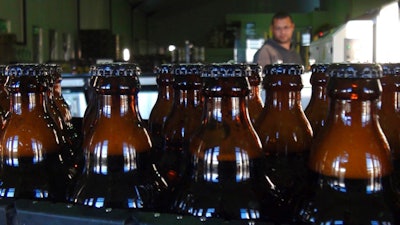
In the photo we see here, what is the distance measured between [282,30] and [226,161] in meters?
3.29

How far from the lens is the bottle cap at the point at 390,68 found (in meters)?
0.59

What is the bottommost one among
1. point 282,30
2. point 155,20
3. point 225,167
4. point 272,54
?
point 225,167

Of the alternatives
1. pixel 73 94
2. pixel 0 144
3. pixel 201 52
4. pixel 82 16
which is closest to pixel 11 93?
pixel 0 144

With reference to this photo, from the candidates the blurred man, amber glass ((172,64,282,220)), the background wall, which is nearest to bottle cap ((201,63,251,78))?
amber glass ((172,64,282,220))

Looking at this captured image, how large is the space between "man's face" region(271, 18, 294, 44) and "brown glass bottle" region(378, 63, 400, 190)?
3.08 metres

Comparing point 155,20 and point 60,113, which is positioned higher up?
point 155,20

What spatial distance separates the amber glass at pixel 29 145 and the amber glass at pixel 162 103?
161mm

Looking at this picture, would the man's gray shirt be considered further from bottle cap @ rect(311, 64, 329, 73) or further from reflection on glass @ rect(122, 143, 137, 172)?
reflection on glass @ rect(122, 143, 137, 172)

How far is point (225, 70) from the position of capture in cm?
50

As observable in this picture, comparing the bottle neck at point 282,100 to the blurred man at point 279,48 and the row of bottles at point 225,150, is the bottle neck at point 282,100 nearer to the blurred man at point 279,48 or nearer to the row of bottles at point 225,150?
the row of bottles at point 225,150

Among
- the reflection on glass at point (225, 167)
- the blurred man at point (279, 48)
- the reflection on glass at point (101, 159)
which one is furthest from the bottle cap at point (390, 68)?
the blurred man at point (279, 48)

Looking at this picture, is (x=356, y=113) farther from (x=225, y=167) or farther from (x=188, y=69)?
(x=188, y=69)

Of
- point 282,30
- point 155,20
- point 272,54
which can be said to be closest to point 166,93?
point 272,54

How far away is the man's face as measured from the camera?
3.66 metres
